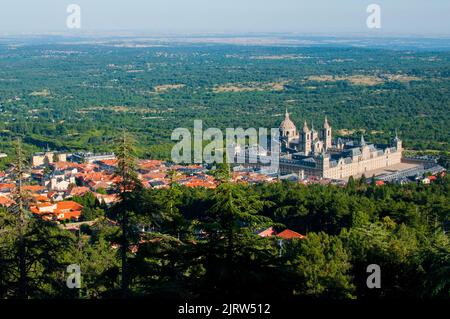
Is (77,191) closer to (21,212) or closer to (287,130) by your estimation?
(287,130)

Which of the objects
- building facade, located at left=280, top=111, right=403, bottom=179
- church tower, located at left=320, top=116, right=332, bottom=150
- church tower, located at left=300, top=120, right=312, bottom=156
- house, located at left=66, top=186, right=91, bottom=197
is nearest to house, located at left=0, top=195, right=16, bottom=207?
house, located at left=66, top=186, right=91, bottom=197

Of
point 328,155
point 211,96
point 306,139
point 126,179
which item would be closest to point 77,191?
point 328,155

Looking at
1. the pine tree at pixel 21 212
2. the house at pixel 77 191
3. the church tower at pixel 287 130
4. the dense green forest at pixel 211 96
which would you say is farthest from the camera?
the dense green forest at pixel 211 96

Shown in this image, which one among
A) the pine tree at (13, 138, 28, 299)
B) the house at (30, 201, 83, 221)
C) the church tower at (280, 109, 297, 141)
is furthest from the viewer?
the church tower at (280, 109, 297, 141)

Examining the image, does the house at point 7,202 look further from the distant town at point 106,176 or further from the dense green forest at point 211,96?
the dense green forest at point 211,96

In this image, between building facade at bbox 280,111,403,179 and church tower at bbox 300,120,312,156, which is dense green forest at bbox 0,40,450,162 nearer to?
building facade at bbox 280,111,403,179

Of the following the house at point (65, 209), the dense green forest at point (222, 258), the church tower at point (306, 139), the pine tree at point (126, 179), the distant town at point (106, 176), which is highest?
the pine tree at point (126, 179)

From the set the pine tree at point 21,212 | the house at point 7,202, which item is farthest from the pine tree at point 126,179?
the house at point 7,202
